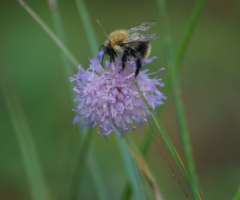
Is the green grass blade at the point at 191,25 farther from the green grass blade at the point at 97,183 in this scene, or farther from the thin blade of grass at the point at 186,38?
the green grass blade at the point at 97,183

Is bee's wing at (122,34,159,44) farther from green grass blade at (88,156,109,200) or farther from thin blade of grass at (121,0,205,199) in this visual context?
green grass blade at (88,156,109,200)

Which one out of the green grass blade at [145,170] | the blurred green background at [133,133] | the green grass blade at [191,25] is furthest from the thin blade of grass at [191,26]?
the blurred green background at [133,133]

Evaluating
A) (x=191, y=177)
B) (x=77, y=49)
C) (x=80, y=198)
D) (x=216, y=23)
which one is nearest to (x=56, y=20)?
(x=191, y=177)

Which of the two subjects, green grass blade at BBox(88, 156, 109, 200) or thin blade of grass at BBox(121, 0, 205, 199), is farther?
green grass blade at BBox(88, 156, 109, 200)

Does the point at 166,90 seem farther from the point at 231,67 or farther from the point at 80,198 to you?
the point at 231,67

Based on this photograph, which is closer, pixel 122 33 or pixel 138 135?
pixel 122 33

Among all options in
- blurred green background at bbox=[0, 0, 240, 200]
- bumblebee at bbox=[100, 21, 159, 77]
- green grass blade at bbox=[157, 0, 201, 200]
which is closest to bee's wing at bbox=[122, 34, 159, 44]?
bumblebee at bbox=[100, 21, 159, 77]
